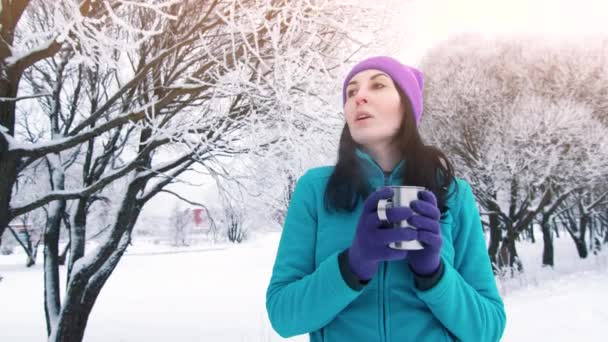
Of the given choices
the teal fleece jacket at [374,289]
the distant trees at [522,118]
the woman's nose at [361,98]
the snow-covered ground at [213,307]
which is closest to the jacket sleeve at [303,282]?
the teal fleece jacket at [374,289]

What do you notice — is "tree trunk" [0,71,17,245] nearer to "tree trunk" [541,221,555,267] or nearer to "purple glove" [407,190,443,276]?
"purple glove" [407,190,443,276]

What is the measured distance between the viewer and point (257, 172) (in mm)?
5340

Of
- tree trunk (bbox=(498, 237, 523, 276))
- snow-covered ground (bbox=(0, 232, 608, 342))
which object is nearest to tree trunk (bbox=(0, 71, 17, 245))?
snow-covered ground (bbox=(0, 232, 608, 342))

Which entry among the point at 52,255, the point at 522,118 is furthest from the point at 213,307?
the point at 522,118

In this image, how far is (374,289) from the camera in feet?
4.11

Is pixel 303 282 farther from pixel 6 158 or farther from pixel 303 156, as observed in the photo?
pixel 6 158

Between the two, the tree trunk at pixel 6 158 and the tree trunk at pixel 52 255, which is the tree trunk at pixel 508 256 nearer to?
the tree trunk at pixel 52 255

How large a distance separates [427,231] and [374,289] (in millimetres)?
292

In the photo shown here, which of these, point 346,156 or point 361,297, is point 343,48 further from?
point 361,297

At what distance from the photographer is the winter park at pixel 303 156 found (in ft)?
4.12

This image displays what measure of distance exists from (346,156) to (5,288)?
2327cm

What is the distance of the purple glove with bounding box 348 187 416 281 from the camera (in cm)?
106

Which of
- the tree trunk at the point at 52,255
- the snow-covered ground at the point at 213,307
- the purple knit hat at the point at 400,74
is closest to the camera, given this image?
the purple knit hat at the point at 400,74

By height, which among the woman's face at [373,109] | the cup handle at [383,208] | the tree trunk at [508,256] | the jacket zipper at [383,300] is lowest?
the tree trunk at [508,256]
